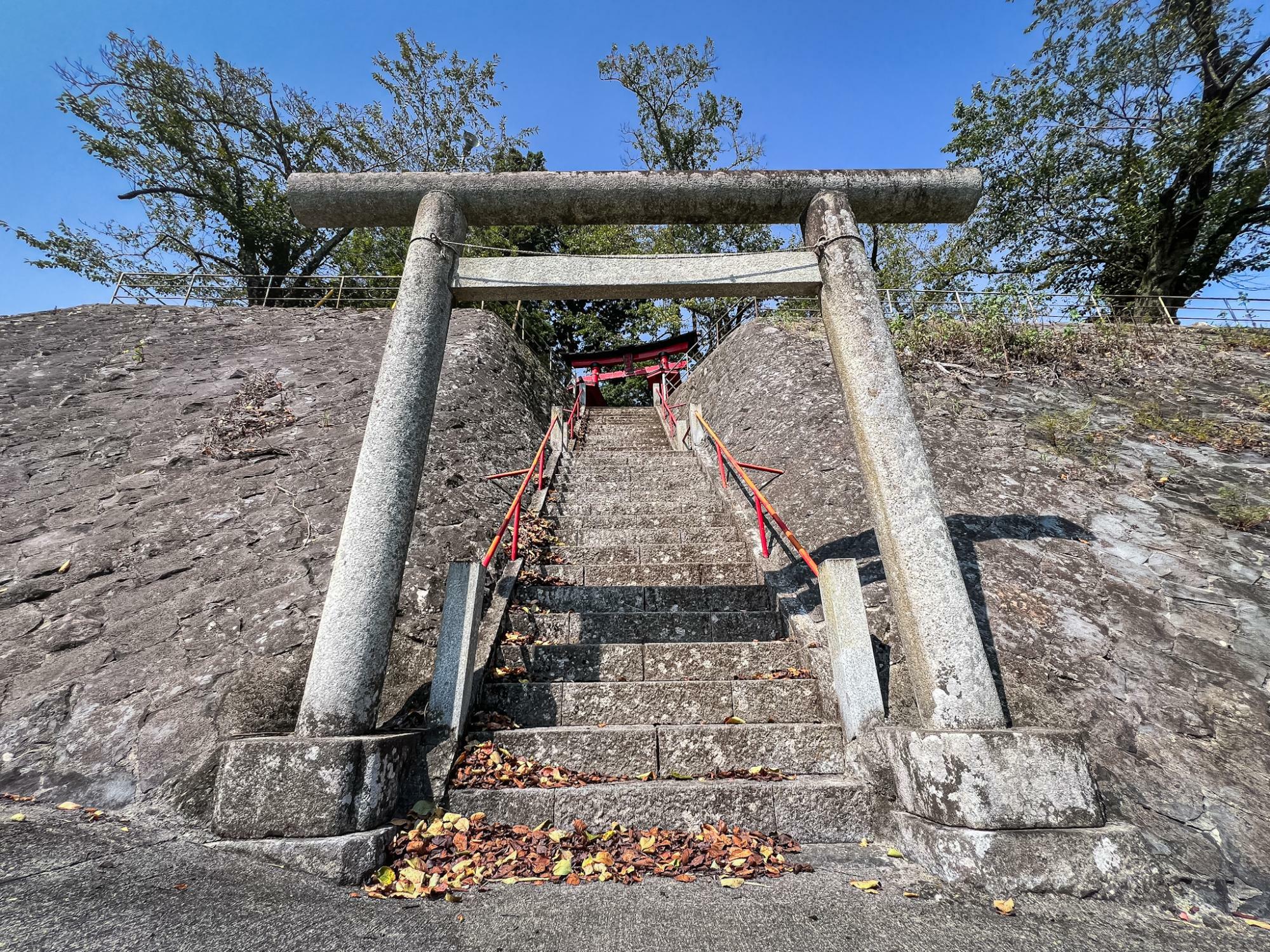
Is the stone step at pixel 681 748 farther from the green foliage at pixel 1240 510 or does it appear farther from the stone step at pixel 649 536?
the green foliage at pixel 1240 510

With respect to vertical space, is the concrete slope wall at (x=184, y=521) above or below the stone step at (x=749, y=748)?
above

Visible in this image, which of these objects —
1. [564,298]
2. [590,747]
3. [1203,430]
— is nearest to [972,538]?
[590,747]

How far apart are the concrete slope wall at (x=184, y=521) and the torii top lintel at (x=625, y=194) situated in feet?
9.34

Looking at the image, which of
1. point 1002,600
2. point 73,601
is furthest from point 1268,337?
point 73,601

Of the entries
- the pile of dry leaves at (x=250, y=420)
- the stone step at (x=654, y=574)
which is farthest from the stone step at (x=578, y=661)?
the pile of dry leaves at (x=250, y=420)

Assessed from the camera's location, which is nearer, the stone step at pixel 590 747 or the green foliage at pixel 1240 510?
the stone step at pixel 590 747

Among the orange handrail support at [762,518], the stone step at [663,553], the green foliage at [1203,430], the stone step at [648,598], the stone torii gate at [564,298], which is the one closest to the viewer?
the stone torii gate at [564,298]

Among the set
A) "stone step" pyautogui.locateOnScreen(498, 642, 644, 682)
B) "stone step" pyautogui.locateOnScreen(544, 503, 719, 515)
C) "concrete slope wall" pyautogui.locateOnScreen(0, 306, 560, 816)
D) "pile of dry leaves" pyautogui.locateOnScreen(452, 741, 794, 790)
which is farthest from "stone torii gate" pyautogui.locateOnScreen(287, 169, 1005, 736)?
"stone step" pyautogui.locateOnScreen(544, 503, 719, 515)

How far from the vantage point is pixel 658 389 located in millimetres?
13656

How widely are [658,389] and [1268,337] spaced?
410 inches

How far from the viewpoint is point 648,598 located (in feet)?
16.2

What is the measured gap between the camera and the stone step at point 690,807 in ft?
9.68

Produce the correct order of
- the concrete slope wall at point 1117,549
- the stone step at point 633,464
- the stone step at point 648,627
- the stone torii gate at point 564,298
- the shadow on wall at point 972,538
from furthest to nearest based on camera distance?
the stone step at point 633,464
the shadow on wall at point 972,538
the stone step at point 648,627
the concrete slope wall at point 1117,549
the stone torii gate at point 564,298

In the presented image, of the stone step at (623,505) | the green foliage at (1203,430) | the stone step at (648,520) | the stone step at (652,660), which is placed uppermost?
the green foliage at (1203,430)
